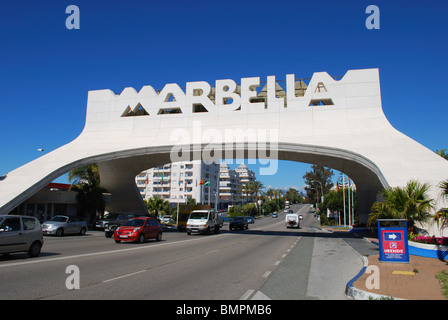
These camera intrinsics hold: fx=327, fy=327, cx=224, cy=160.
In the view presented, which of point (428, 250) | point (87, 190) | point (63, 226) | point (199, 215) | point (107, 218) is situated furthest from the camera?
point (87, 190)

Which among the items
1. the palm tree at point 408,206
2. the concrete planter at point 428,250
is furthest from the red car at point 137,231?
the concrete planter at point 428,250

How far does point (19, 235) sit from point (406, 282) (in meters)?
12.5

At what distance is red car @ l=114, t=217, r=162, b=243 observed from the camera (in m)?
19.1

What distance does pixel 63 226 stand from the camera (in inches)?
976

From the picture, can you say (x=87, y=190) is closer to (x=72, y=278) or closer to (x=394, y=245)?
(x=72, y=278)

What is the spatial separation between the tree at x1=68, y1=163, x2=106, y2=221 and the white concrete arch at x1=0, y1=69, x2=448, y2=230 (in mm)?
7008

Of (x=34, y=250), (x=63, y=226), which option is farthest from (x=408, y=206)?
(x=63, y=226)

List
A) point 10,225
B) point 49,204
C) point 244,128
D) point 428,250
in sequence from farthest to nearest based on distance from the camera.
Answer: point 49,204 → point 244,128 → point 428,250 → point 10,225

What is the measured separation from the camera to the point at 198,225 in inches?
1149

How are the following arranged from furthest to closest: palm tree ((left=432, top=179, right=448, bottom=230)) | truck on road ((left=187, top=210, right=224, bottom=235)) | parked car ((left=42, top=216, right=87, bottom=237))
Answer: truck on road ((left=187, top=210, right=224, bottom=235)) < parked car ((left=42, top=216, right=87, bottom=237)) < palm tree ((left=432, top=179, right=448, bottom=230))

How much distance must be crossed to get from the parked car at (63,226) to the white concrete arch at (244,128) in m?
3.05

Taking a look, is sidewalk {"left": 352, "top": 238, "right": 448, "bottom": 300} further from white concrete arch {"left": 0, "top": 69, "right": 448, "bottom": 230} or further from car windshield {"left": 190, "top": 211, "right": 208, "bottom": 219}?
car windshield {"left": 190, "top": 211, "right": 208, "bottom": 219}

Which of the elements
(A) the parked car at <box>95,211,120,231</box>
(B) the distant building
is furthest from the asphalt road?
(B) the distant building
